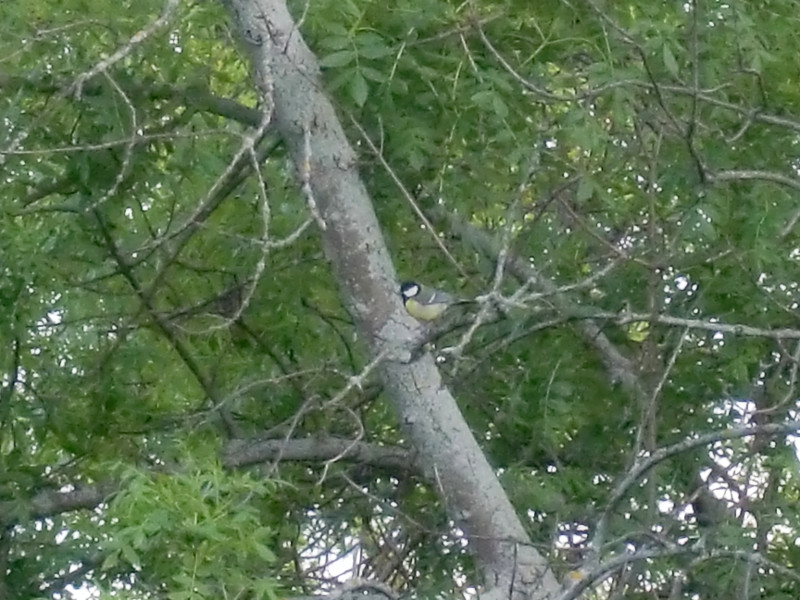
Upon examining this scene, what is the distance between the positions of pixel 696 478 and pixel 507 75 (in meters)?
1.21

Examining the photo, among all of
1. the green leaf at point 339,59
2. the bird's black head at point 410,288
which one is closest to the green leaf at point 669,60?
the green leaf at point 339,59

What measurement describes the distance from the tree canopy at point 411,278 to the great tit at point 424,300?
0.07 metres

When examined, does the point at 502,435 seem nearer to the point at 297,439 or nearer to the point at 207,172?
the point at 297,439

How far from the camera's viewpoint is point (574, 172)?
13.1ft

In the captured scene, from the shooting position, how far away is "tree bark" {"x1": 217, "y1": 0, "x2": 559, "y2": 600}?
11.1 feet

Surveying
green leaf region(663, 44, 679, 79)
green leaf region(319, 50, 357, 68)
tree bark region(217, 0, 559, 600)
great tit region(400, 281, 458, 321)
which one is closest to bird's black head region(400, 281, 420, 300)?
great tit region(400, 281, 458, 321)

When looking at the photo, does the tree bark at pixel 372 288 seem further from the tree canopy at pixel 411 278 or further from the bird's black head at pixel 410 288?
the bird's black head at pixel 410 288

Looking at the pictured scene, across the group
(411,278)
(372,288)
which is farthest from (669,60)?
(411,278)

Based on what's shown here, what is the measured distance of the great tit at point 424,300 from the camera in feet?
12.8

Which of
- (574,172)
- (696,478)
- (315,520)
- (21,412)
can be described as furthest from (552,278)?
(21,412)

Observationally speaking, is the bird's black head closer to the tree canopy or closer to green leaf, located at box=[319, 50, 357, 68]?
the tree canopy

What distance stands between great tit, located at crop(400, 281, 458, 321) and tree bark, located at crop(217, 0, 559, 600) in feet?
1.15

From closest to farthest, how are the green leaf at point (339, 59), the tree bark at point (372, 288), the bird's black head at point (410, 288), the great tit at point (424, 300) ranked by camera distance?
the tree bark at point (372, 288)
the green leaf at point (339, 59)
the great tit at point (424, 300)
the bird's black head at point (410, 288)

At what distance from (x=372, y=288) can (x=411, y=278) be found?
0.96 m
